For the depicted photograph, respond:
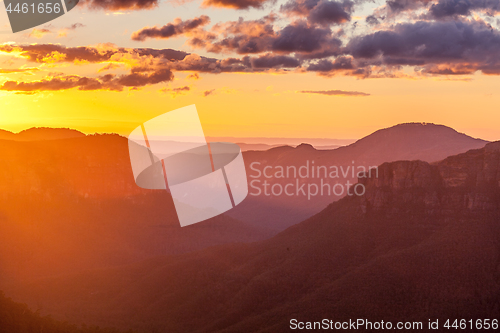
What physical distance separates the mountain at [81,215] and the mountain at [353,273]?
20.3m

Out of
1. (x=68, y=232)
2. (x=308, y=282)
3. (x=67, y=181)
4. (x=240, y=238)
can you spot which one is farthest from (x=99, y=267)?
(x=308, y=282)

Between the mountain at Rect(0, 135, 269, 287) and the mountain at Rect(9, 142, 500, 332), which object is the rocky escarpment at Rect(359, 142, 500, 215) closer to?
the mountain at Rect(9, 142, 500, 332)

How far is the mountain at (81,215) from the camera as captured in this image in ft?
461

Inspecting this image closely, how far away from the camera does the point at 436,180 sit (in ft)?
330

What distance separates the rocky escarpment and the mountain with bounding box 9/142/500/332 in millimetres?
177

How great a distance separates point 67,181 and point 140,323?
74.9 meters

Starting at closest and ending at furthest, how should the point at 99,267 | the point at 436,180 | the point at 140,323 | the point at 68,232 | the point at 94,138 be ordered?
the point at 140,323 → the point at 436,180 → the point at 99,267 → the point at 68,232 → the point at 94,138

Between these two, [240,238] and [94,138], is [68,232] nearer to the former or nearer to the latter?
[94,138]

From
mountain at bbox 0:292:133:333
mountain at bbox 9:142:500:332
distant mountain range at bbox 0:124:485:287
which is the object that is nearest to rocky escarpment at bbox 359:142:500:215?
mountain at bbox 9:142:500:332

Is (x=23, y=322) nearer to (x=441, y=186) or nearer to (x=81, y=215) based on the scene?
(x=441, y=186)

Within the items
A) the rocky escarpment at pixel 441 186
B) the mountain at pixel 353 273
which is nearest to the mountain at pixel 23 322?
the mountain at pixel 353 273

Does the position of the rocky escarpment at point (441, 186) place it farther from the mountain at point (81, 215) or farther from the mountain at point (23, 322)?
the mountain at point (81, 215)

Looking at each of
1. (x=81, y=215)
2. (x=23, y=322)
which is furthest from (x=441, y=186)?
(x=81, y=215)

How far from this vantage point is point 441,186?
99688 mm
